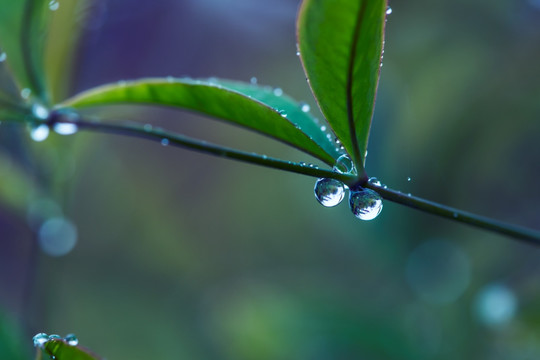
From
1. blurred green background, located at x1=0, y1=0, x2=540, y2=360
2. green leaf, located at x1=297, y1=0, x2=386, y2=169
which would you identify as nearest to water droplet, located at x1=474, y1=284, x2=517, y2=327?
blurred green background, located at x1=0, y1=0, x2=540, y2=360

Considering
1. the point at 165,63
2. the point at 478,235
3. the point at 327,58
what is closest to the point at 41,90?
the point at 327,58

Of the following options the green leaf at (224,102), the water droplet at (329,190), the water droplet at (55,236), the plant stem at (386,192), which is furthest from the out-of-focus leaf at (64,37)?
the water droplet at (329,190)

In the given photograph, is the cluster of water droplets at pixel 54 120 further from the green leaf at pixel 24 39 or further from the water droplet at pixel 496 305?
the water droplet at pixel 496 305

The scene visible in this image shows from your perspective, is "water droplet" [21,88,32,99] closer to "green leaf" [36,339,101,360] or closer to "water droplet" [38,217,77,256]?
"green leaf" [36,339,101,360]

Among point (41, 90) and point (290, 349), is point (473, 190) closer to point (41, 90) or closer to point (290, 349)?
point (290, 349)

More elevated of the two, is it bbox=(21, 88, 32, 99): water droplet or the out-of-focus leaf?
the out-of-focus leaf

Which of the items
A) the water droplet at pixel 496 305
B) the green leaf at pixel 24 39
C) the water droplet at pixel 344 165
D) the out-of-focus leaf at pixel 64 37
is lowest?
the water droplet at pixel 496 305

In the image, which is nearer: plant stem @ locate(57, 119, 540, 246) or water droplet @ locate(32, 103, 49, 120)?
plant stem @ locate(57, 119, 540, 246)
